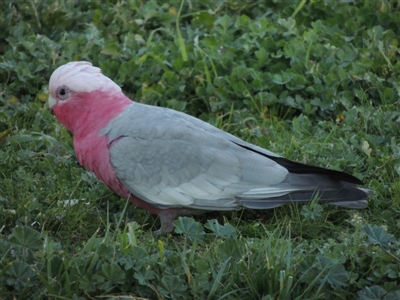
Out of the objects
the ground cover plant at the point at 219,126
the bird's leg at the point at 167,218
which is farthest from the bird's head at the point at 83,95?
the bird's leg at the point at 167,218

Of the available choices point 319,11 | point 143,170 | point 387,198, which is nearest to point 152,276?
point 143,170

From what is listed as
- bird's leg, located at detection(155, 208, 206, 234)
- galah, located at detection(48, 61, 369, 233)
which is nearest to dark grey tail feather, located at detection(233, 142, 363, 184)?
galah, located at detection(48, 61, 369, 233)

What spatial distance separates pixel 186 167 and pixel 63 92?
85cm

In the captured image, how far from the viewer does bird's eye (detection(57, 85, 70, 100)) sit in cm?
438

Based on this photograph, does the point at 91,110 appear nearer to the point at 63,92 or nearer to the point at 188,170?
the point at 63,92

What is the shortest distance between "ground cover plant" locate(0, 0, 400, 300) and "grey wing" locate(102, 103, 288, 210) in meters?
0.20

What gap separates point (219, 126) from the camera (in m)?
5.16

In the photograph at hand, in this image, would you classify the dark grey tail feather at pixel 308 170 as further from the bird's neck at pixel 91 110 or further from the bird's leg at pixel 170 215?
the bird's neck at pixel 91 110

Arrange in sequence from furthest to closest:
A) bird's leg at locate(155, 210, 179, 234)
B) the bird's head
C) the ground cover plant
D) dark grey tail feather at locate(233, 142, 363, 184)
Answer: 1. the bird's head
2. bird's leg at locate(155, 210, 179, 234)
3. dark grey tail feather at locate(233, 142, 363, 184)
4. the ground cover plant

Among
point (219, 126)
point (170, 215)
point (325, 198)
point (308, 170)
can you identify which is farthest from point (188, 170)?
point (219, 126)

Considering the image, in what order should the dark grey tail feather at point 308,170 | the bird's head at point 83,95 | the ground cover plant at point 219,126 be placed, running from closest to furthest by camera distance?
the ground cover plant at point 219,126, the dark grey tail feather at point 308,170, the bird's head at point 83,95

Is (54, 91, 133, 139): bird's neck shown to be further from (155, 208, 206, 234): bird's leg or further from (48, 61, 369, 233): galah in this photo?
(155, 208, 206, 234): bird's leg

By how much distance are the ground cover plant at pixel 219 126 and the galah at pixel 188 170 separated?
137mm

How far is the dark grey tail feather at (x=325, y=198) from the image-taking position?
13.5ft
